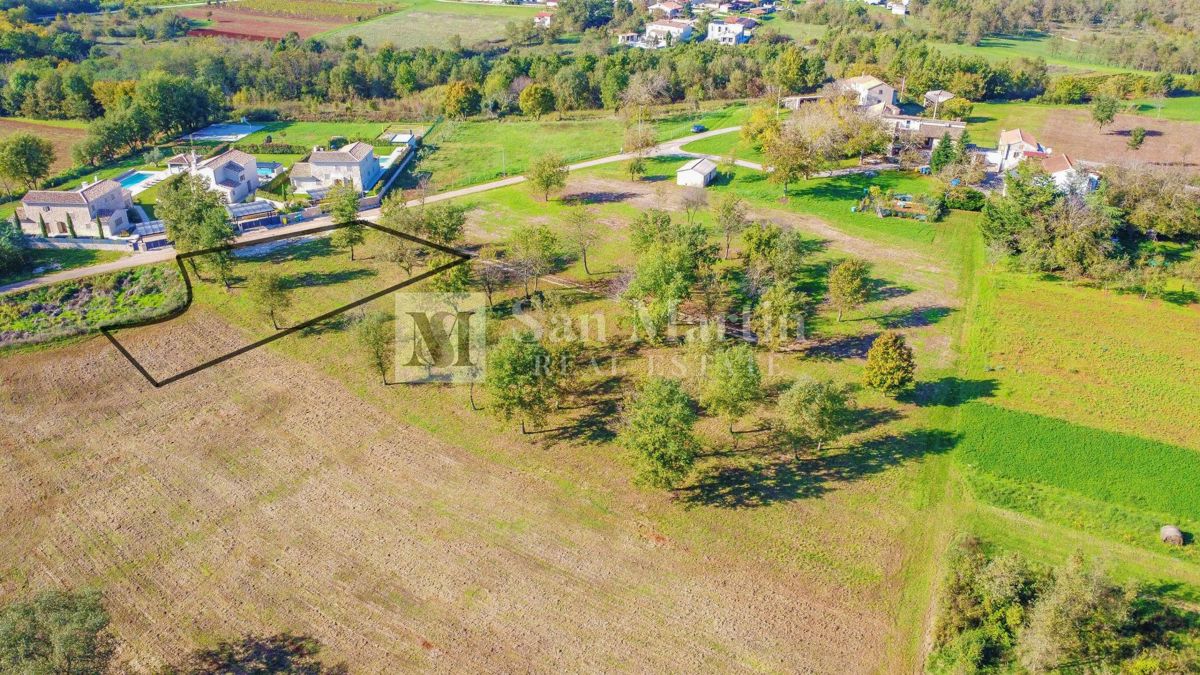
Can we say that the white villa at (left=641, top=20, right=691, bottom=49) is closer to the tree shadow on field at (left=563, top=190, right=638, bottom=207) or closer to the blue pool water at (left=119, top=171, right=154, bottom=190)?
the tree shadow on field at (left=563, top=190, right=638, bottom=207)

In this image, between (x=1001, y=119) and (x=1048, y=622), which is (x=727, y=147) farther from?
(x=1048, y=622)

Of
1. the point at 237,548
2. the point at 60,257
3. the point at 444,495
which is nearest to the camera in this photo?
the point at 237,548

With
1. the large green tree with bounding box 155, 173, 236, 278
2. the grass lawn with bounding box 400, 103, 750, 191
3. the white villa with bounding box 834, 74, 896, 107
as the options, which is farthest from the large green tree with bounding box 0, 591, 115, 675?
the white villa with bounding box 834, 74, 896, 107

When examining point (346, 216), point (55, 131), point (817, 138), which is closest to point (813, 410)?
point (346, 216)

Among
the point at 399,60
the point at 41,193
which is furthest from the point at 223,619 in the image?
the point at 399,60

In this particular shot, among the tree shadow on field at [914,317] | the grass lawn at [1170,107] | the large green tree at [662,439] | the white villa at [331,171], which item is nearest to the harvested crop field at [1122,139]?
the grass lawn at [1170,107]

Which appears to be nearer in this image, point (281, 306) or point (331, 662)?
point (331, 662)

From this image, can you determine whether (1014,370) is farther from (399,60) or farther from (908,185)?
(399,60)
